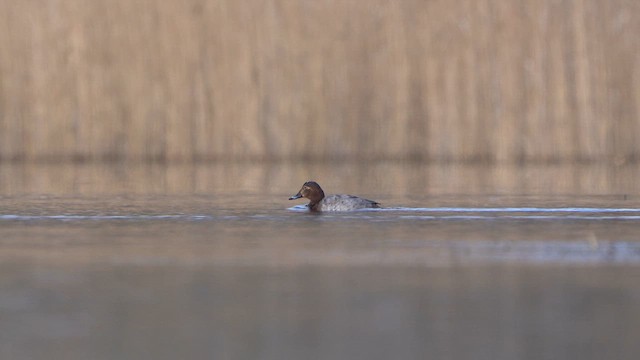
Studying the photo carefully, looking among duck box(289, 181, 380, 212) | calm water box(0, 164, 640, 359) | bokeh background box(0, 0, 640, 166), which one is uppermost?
bokeh background box(0, 0, 640, 166)

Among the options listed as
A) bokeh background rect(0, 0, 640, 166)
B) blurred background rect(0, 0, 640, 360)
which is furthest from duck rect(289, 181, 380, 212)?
bokeh background rect(0, 0, 640, 166)

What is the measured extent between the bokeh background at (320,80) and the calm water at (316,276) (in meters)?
4.03

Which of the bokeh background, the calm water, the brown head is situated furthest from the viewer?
the bokeh background

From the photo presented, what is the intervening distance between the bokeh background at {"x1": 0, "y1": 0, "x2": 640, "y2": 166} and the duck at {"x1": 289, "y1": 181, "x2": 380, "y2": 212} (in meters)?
4.87

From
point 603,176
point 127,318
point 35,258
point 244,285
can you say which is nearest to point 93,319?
point 127,318

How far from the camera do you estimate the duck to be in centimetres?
663

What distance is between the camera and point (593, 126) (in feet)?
38.5

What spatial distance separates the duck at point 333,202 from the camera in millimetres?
6629

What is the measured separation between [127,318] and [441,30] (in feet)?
30.0

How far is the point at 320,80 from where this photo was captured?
12.0 m

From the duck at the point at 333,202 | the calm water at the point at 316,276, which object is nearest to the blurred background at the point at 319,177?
the calm water at the point at 316,276

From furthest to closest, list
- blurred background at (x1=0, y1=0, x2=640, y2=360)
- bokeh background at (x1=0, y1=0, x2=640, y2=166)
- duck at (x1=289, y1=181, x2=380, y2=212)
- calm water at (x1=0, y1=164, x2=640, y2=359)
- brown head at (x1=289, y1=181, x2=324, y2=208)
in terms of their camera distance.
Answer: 1. bokeh background at (x1=0, y1=0, x2=640, y2=166)
2. brown head at (x1=289, y1=181, x2=324, y2=208)
3. duck at (x1=289, y1=181, x2=380, y2=212)
4. blurred background at (x1=0, y1=0, x2=640, y2=360)
5. calm water at (x1=0, y1=164, x2=640, y2=359)

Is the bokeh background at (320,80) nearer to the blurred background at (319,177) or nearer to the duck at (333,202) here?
the blurred background at (319,177)

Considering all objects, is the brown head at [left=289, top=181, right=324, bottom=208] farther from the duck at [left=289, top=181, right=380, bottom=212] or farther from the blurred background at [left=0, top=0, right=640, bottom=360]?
the blurred background at [left=0, top=0, right=640, bottom=360]
